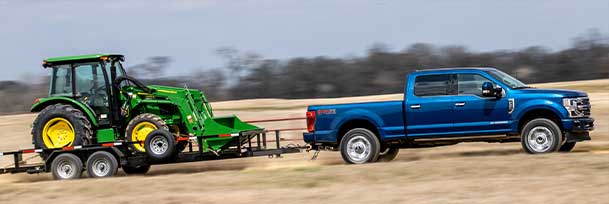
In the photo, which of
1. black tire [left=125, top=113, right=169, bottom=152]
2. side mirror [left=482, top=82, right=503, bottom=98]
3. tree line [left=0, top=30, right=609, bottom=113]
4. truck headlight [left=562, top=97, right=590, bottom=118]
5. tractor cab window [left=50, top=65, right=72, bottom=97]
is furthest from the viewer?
tree line [left=0, top=30, right=609, bottom=113]

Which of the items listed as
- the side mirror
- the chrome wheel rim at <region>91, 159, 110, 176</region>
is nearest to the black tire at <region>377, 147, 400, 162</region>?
the side mirror

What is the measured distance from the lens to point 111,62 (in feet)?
60.2

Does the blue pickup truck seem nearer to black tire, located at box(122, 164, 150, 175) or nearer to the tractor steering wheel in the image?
the tractor steering wheel

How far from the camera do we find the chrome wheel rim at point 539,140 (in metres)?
16.3

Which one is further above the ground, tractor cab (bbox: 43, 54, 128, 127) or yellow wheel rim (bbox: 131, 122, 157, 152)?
tractor cab (bbox: 43, 54, 128, 127)

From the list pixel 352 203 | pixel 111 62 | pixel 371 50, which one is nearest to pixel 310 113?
pixel 111 62

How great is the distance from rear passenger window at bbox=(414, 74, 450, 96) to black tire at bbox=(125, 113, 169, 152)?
17.1 ft

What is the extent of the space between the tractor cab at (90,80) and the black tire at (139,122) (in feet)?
1.73

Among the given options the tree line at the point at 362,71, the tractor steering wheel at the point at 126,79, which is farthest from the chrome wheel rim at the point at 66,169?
the tree line at the point at 362,71

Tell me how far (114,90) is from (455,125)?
711 centimetres

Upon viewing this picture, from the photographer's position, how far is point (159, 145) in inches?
692

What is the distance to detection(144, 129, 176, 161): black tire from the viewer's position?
17.5m

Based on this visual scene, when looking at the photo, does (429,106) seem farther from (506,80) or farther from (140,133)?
(140,133)

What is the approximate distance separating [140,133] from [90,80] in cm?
161
